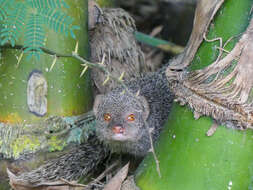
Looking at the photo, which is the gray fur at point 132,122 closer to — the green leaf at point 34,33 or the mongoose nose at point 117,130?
the mongoose nose at point 117,130

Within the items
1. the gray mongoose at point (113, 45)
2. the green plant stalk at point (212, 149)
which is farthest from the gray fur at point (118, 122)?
the green plant stalk at point (212, 149)

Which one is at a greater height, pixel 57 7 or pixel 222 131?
pixel 57 7

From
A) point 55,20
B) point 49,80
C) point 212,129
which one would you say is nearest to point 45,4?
point 55,20

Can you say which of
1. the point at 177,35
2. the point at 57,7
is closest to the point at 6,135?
the point at 57,7

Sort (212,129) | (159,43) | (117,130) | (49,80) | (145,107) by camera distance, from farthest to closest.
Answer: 1. (159,43)
2. (145,107)
3. (117,130)
4. (49,80)
5. (212,129)

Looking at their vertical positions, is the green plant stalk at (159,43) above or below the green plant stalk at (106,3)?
below

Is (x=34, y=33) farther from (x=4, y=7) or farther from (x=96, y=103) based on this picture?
(x=96, y=103)

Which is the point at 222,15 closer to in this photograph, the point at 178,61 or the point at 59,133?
the point at 178,61
